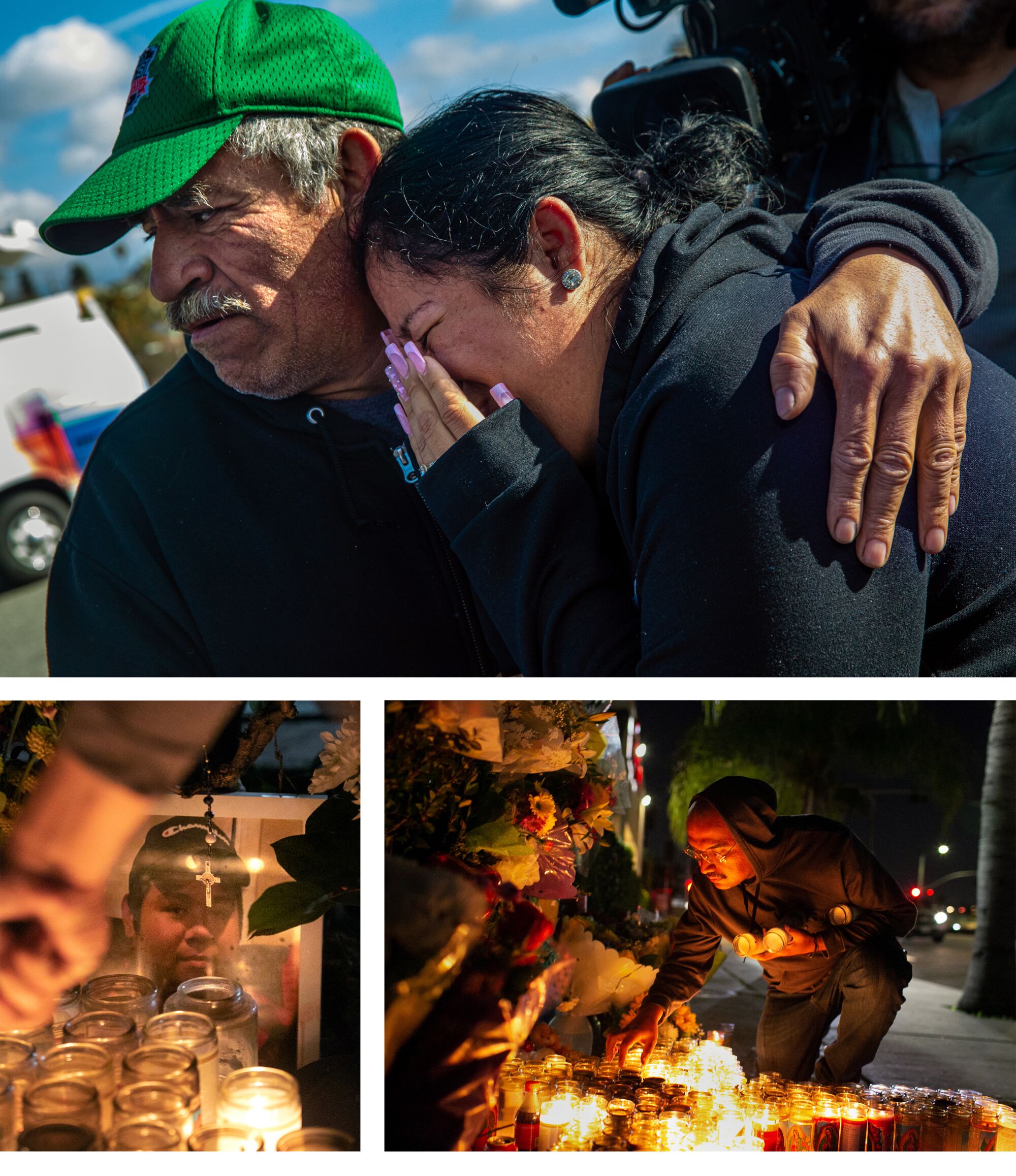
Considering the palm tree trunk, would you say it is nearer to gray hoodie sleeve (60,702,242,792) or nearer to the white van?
gray hoodie sleeve (60,702,242,792)

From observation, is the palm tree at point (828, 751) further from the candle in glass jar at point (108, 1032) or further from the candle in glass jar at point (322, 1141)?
the candle in glass jar at point (108, 1032)

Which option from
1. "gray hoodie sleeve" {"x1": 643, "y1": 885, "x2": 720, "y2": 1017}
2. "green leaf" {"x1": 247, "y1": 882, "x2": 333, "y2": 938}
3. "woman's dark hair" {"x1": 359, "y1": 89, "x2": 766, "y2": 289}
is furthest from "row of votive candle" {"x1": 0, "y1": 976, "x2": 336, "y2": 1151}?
"woman's dark hair" {"x1": 359, "y1": 89, "x2": 766, "y2": 289}

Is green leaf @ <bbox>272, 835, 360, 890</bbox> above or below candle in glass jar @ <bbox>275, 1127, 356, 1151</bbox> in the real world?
above

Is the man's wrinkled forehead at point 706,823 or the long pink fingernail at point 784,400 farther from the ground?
the long pink fingernail at point 784,400

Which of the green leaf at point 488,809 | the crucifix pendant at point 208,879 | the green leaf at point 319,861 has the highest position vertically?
the green leaf at point 488,809

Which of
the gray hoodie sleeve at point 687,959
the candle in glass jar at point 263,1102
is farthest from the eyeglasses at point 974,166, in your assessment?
the candle in glass jar at point 263,1102

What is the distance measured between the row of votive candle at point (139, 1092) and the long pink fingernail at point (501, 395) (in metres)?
0.75

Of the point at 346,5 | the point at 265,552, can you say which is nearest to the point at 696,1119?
the point at 265,552

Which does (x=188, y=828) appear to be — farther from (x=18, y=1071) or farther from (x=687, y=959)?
(x=687, y=959)

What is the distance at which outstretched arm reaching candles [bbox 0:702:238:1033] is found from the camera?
1044mm

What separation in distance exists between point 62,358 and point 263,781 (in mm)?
3427

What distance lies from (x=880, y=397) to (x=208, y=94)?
3.30 ft

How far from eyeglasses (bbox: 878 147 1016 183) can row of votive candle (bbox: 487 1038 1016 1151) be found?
156 centimetres

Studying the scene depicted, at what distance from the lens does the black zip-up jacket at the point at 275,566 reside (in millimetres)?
1576
